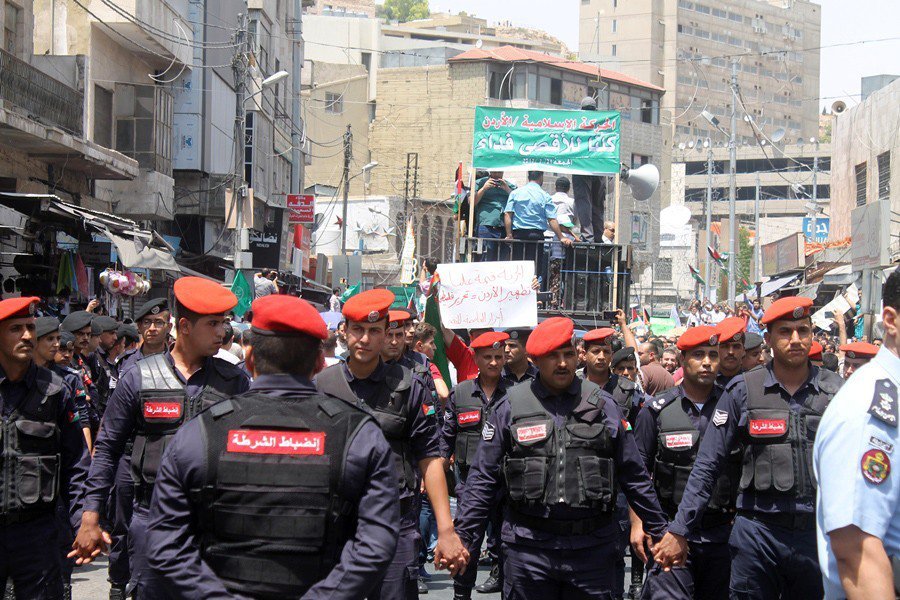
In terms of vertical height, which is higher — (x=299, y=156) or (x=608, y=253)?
(x=299, y=156)

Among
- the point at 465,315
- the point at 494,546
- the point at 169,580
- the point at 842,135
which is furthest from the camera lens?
the point at 842,135

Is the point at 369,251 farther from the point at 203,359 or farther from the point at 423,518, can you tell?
the point at 203,359

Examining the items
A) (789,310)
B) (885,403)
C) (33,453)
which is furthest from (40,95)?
(885,403)

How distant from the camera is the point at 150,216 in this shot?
1065 inches

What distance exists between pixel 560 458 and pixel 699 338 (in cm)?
227

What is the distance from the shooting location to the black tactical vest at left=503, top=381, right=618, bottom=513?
5.92 m

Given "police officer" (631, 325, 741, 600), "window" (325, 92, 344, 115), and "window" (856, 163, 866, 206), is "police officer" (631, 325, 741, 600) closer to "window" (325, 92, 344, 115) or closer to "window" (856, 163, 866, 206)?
"window" (856, 163, 866, 206)

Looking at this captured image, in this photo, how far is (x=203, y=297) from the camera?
6.06 metres

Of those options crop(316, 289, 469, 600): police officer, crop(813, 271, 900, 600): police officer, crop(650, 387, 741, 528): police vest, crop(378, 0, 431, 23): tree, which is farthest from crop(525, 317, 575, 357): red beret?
crop(378, 0, 431, 23): tree

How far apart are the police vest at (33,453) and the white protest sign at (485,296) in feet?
22.5

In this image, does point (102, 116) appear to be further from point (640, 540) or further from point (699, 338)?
point (640, 540)

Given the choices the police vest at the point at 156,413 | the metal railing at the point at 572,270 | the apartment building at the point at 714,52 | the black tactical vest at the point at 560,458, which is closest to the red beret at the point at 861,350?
the black tactical vest at the point at 560,458

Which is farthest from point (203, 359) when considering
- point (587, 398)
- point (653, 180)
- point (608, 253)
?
point (653, 180)

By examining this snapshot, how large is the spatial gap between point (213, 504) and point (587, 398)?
2.74 meters
